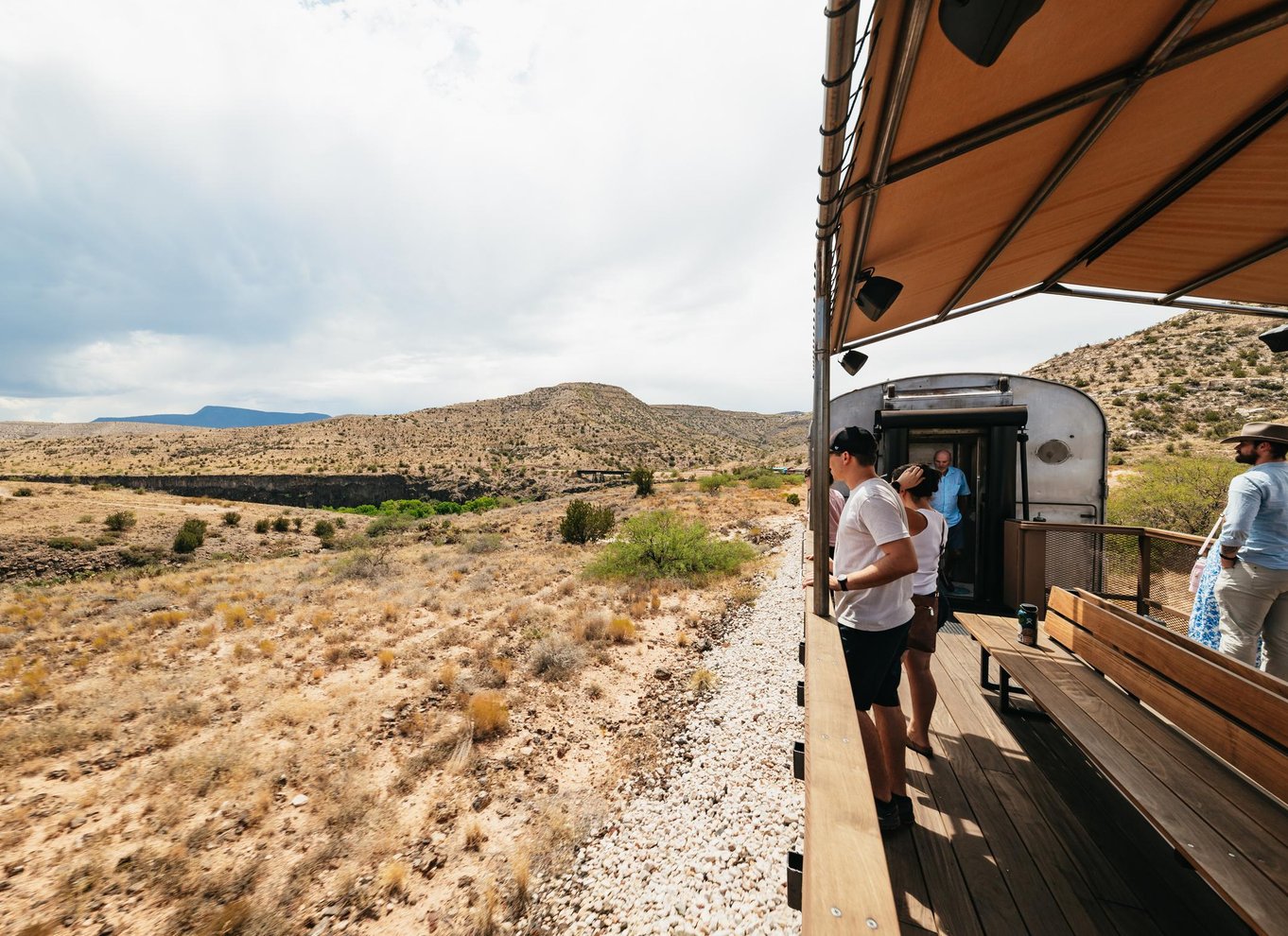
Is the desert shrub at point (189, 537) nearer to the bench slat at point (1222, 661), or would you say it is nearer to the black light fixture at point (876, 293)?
the black light fixture at point (876, 293)

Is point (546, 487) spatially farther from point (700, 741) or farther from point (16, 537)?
point (700, 741)

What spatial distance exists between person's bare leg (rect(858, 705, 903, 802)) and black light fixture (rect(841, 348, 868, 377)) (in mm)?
3883

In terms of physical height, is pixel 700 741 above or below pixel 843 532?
below

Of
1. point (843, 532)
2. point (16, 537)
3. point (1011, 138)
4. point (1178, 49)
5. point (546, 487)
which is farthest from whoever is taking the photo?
point (546, 487)

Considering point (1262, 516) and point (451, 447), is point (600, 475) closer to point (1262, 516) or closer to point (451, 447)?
A: point (451, 447)

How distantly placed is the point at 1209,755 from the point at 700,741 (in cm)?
358

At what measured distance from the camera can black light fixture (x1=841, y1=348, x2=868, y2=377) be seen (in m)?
5.22

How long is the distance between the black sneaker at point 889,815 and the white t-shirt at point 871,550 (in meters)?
1.01

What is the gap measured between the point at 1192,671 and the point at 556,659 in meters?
6.32

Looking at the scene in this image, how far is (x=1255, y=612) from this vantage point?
3.09 metres

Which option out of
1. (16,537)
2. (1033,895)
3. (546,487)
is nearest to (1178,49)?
(1033,895)

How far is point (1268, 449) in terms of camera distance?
122 inches

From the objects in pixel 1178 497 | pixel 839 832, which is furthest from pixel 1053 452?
pixel 1178 497

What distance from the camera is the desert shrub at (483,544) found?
A: 1675cm
